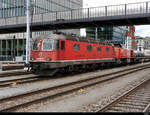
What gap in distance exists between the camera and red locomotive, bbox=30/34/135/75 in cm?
1580

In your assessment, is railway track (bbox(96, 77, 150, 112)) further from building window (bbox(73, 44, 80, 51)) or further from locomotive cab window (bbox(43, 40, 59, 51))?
building window (bbox(73, 44, 80, 51))

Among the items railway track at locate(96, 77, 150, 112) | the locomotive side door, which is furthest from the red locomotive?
railway track at locate(96, 77, 150, 112)

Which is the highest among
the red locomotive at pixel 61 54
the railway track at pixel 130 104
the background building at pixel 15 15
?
the background building at pixel 15 15

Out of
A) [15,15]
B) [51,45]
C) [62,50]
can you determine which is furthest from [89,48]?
[15,15]

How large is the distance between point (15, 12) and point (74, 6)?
21717mm

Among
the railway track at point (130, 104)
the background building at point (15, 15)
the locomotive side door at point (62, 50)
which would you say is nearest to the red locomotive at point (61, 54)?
the locomotive side door at point (62, 50)

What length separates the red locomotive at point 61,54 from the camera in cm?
1580

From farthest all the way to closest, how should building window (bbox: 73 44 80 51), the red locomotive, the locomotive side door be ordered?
1. building window (bbox: 73 44 80 51)
2. the locomotive side door
3. the red locomotive

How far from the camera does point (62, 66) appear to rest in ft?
53.5

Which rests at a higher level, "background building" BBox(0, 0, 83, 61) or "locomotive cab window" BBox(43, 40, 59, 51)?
"background building" BBox(0, 0, 83, 61)

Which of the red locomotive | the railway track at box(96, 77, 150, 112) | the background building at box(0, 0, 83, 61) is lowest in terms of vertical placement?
the railway track at box(96, 77, 150, 112)

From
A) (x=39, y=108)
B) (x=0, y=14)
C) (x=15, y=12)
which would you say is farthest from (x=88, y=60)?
(x=0, y=14)

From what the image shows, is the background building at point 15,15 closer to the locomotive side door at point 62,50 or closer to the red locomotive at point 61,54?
the red locomotive at point 61,54

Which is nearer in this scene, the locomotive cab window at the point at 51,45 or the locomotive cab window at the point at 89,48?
the locomotive cab window at the point at 51,45
